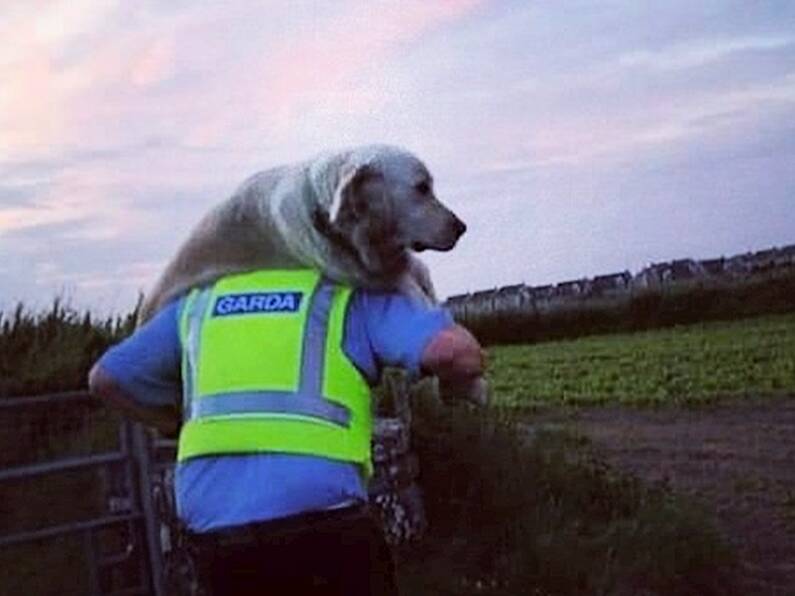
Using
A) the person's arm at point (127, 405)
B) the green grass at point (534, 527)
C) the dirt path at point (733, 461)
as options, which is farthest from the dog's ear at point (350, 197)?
the dirt path at point (733, 461)

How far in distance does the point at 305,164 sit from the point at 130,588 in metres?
4.59

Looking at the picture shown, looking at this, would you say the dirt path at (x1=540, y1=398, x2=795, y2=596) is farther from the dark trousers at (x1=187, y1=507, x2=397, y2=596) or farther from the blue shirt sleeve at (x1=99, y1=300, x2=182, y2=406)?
the dark trousers at (x1=187, y1=507, x2=397, y2=596)

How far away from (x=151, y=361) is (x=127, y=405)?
0.47ft

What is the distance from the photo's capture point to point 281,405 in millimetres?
3758

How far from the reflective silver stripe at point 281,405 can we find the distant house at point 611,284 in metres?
13.7

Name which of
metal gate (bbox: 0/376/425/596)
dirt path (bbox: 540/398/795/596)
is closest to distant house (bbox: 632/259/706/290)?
dirt path (bbox: 540/398/795/596)

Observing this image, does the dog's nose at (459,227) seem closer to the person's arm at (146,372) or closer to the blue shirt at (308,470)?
the blue shirt at (308,470)

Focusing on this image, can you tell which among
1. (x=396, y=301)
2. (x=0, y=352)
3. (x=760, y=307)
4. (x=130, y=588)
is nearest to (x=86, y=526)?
(x=130, y=588)

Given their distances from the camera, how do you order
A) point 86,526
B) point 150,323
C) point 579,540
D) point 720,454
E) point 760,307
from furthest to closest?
1. point 760,307
2. point 720,454
3. point 579,540
4. point 86,526
5. point 150,323

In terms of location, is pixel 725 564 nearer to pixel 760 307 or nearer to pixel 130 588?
pixel 130 588

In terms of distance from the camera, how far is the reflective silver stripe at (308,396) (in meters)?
3.76

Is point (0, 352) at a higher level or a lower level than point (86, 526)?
higher

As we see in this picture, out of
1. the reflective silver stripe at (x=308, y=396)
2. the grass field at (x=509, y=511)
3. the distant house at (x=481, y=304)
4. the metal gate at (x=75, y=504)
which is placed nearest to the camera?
the reflective silver stripe at (x=308, y=396)

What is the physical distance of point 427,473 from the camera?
31.4 feet
